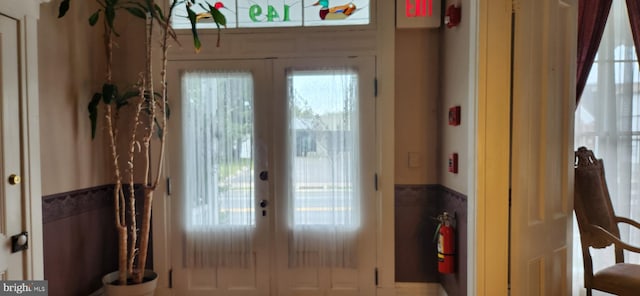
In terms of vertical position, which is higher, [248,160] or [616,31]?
[616,31]

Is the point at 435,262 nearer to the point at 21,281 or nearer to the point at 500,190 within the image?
the point at 500,190

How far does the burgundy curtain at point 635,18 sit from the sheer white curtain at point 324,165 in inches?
84.4

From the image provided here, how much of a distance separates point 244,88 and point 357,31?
982 mm

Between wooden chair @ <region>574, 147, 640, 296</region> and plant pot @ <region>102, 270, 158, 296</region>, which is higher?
wooden chair @ <region>574, 147, 640, 296</region>

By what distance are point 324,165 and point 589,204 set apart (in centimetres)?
183

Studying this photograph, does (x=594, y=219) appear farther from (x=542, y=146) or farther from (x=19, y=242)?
(x=19, y=242)

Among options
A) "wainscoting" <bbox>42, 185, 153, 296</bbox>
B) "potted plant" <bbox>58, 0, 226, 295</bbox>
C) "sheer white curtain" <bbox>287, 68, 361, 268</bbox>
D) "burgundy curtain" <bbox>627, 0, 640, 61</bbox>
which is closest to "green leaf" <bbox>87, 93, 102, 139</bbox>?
"potted plant" <bbox>58, 0, 226, 295</bbox>

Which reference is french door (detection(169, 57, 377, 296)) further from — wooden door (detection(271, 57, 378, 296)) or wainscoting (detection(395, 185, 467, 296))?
wainscoting (detection(395, 185, 467, 296))

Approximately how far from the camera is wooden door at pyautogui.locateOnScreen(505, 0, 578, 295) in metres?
1.72

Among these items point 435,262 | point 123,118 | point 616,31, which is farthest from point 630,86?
point 123,118

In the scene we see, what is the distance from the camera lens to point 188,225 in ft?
8.70

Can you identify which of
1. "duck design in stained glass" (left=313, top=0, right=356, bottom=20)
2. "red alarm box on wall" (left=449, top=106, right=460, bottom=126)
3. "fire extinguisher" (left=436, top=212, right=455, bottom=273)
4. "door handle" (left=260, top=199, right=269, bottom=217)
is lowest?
"fire extinguisher" (left=436, top=212, right=455, bottom=273)

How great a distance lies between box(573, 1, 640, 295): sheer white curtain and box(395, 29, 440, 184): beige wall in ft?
3.95

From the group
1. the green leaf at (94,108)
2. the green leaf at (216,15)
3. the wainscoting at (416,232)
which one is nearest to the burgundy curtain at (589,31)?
the wainscoting at (416,232)
